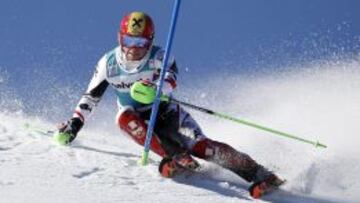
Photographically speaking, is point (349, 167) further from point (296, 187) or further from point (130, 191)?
point (130, 191)

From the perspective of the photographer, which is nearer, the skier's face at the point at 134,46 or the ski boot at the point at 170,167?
the ski boot at the point at 170,167

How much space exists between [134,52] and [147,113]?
61cm

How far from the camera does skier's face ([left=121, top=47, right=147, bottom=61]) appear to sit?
7.36m

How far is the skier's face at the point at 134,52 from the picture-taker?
7.36 meters

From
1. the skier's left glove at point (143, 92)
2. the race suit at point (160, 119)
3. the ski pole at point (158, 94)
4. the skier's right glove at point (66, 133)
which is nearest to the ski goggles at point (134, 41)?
the race suit at point (160, 119)

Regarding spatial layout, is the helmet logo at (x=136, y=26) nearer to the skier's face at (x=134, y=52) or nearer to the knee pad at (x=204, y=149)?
the skier's face at (x=134, y=52)

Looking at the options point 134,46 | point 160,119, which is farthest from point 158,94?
point 134,46

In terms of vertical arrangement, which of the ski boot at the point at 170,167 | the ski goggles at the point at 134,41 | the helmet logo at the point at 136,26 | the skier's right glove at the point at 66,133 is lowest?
the ski boot at the point at 170,167

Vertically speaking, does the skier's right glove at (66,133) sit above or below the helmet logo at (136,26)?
below

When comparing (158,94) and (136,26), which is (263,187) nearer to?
(158,94)

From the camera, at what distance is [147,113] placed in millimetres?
7602

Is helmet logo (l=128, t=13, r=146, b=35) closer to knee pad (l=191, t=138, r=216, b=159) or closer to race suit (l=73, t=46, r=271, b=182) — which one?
race suit (l=73, t=46, r=271, b=182)

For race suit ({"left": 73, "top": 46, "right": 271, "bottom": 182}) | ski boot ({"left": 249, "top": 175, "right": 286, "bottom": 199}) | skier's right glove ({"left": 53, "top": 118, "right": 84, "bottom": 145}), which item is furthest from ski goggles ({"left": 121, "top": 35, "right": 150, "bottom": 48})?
ski boot ({"left": 249, "top": 175, "right": 286, "bottom": 199})

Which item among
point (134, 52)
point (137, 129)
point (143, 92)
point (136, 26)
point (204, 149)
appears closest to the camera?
point (143, 92)
